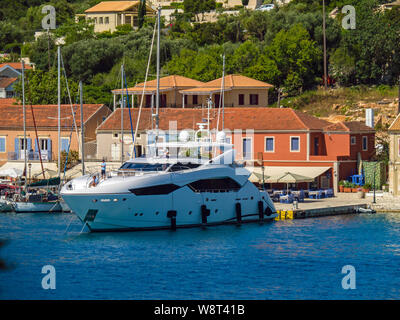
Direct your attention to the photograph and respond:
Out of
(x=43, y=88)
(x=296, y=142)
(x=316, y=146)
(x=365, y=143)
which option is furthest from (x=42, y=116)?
(x=365, y=143)

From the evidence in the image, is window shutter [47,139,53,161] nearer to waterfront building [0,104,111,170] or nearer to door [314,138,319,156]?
waterfront building [0,104,111,170]

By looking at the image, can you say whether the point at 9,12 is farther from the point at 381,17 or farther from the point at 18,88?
the point at 381,17

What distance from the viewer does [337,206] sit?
174ft

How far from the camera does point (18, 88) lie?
8225 cm

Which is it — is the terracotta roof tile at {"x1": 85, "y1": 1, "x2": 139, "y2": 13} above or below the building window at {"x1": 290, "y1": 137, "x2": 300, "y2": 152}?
above

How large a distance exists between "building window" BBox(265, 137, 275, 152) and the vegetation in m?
14.5

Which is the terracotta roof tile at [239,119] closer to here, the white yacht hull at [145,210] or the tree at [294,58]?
the white yacht hull at [145,210]

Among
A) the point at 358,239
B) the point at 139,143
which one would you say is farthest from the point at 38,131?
the point at 358,239

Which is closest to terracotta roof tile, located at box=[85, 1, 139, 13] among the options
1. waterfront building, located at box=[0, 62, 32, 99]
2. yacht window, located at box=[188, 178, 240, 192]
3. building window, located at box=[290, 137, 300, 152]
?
waterfront building, located at box=[0, 62, 32, 99]

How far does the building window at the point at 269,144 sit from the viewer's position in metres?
62.1

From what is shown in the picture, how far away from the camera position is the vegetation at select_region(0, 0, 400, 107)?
8094 cm

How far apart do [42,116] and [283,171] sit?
21035 mm

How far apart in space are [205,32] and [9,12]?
46666 millimetres

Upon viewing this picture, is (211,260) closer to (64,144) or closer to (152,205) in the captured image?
(152,205)
